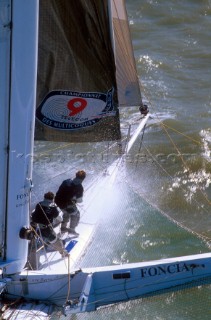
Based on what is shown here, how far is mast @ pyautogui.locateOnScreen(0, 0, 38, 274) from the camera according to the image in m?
6.38

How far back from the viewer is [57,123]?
8055mm

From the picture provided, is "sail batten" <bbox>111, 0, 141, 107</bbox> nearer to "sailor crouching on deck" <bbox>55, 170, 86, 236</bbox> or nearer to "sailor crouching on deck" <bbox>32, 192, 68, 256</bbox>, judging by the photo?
"sailor crouching on deck" <bbox>55, 170, 86, 236</bbox>

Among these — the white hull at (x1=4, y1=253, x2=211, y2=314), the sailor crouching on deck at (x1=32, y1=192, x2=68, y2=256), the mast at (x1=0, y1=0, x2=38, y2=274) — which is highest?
the mast at (x1=0, y1=0, x2=38, y2=274)

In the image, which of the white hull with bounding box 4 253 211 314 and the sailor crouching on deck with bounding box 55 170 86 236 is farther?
the sailor crouching on deck with bounding box 55 170 86 236

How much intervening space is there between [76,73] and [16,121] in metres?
1.49

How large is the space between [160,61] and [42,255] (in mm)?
10551

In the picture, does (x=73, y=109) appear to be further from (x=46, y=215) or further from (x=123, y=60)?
(x=123, y=60)

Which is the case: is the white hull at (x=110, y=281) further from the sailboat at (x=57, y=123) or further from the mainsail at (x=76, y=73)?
the mainsail at (x=76, y=73)

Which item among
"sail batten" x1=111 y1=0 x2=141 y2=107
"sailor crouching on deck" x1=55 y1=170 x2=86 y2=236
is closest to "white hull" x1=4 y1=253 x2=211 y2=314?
"sailor crouching on deck" x1=55 y1=170 x2=86 y2=236

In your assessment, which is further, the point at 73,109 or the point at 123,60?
the point at 123,60

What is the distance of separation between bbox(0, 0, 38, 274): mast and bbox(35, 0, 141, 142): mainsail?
3.31 feet

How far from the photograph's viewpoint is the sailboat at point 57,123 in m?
6.57

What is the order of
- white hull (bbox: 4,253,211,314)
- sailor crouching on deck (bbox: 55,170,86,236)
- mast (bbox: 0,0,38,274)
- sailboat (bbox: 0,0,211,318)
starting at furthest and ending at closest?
1. sailor crouching on deck (bbox: 55,170,86,236)
2. white hull (bbox: 4,253,211,314)
3. sailboat (bbox: 0,0,211,318)
4. mast (bbox: 0,0,38,274)

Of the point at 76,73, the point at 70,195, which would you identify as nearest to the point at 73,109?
the point at 76,73
